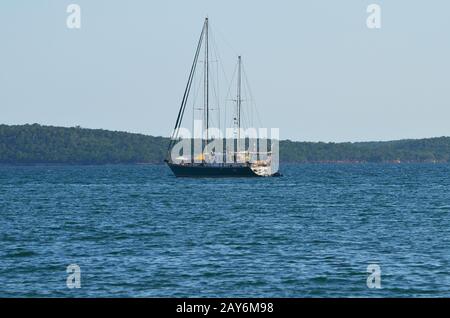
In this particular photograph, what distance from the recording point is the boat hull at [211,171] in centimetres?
12731

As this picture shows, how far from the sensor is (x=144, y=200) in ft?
273

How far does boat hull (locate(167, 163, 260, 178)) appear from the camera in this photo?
418ft

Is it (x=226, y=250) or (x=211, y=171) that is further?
(x=211, y=171)

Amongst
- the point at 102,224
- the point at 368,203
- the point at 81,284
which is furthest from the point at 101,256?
the point at 368,203

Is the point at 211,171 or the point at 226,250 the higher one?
the point at 211,171

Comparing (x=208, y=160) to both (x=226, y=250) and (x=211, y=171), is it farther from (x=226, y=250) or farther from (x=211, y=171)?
(x=226, y=250)

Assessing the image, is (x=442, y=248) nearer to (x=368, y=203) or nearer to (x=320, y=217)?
(x=320, y=217)

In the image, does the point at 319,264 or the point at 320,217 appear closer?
the point at 319,264

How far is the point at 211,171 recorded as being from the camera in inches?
5002

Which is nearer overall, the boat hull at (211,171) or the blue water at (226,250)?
the blue water at (226,250)

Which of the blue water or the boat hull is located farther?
the boat hull

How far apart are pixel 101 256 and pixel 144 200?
48.3 m

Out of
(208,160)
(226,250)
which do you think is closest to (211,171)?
(208,160)

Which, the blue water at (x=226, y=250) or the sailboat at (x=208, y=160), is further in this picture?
the sailboat at (x=208, y=160)
